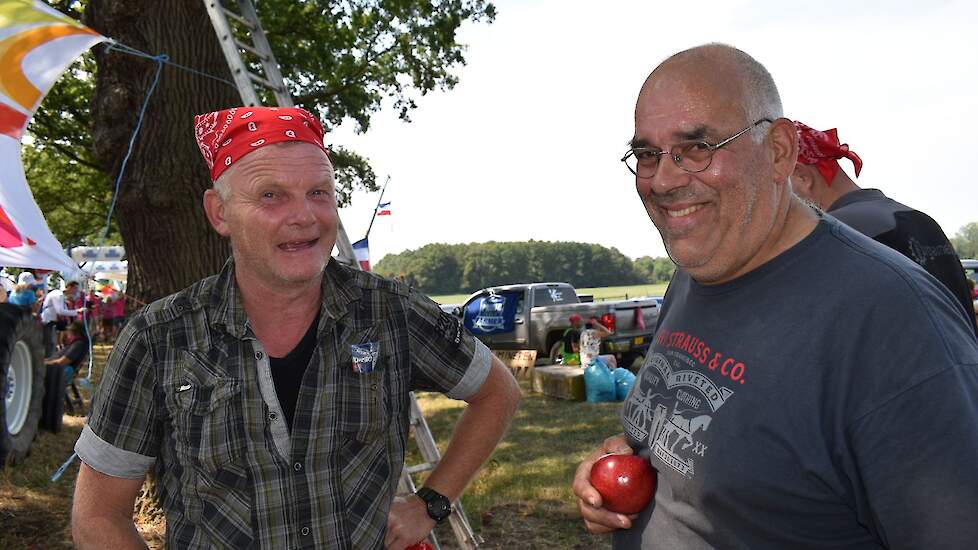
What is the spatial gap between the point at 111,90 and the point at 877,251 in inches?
222

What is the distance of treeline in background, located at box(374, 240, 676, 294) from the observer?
42.8m

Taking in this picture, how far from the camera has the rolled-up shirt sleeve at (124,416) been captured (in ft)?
6.46

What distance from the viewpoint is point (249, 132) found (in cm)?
213

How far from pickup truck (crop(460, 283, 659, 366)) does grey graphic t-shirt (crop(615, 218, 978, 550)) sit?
11.1 metres

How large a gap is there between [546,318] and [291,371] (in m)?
12.1

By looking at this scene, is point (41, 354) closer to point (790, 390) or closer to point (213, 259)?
point (213, 259)

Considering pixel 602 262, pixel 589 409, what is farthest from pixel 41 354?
pixel 602 262

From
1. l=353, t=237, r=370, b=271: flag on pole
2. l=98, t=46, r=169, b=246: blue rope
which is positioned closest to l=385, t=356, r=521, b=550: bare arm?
l=98, t=46, r=169, b=246: blue rope

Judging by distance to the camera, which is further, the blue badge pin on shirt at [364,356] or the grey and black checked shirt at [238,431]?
the blue badge pin on shirt at [364,356]

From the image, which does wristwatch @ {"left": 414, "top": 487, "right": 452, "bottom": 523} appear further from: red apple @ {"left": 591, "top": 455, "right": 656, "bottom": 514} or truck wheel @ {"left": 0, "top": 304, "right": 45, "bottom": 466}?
truck wheel @ {"left": 0, "top": 304, "right": 45, "bottom": 466}

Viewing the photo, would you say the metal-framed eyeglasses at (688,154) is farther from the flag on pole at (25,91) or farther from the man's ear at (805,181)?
the flag on pole at (25,91)

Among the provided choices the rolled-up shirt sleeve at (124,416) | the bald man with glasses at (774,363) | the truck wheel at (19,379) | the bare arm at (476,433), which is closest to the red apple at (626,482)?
the bald man with glasses at (774,363)

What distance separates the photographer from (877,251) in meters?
1.51

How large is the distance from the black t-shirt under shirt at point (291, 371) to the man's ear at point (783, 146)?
1.38 m
